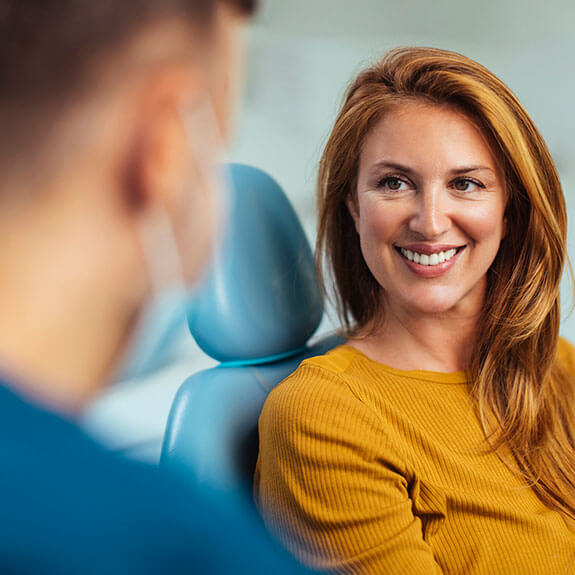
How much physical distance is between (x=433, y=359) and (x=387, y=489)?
0.32 metres

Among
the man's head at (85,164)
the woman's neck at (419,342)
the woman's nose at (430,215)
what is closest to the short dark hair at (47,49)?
the man's head at (85,164)

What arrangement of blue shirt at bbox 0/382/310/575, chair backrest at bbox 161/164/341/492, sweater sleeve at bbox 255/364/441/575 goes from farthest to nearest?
chair backrest at bbox 161/164/341/492
sweater sleeve at bbox 255/364/441/575
blue shirt at bbox 0/382/310/575

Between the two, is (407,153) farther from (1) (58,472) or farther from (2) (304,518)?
(1) (58,472)

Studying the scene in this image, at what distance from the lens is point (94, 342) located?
220 millimetres

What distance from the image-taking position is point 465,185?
3.57 ft

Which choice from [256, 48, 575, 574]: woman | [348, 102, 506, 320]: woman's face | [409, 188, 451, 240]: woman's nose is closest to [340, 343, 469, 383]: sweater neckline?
[256, 48, 575, 574]: woman

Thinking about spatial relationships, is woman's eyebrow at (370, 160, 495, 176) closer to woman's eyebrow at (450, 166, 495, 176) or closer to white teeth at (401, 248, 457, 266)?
woman's eyebrow at (450, 166, 495, 176)

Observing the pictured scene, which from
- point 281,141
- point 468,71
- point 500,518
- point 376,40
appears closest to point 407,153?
point 468,71

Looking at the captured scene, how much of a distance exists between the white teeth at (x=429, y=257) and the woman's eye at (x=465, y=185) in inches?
3.9

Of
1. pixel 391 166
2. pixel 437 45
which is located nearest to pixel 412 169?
→ pixel 391 166

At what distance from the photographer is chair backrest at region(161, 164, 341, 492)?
104cm

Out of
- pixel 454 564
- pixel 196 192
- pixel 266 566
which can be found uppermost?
pixel 196 192

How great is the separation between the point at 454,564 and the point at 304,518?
0.23 meters

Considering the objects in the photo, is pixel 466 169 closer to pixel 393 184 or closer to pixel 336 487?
pixel 393 184
